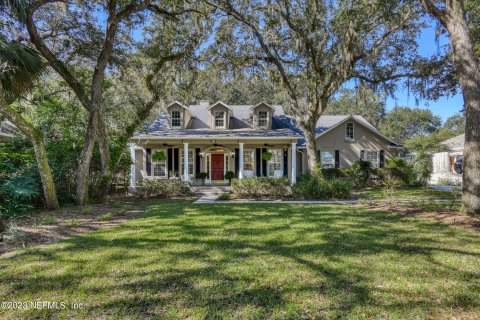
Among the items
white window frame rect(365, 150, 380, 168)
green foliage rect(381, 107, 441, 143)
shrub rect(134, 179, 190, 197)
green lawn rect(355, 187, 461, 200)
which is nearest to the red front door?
shrub rect(134, 179, 190, 197)

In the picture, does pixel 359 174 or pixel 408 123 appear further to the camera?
pixel 408 123

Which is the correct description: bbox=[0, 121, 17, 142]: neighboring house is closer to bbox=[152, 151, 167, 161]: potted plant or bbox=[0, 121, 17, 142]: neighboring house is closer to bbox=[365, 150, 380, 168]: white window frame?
bbox=[152, 151, 167, 161]: potted plant

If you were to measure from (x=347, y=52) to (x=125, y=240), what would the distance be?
1013cm

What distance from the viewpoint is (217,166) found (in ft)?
54.2

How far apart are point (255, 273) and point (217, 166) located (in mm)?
13316

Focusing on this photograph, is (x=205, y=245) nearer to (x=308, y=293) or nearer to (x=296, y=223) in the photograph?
(x=308, y=293)

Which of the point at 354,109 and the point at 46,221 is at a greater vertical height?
the point at 354,109

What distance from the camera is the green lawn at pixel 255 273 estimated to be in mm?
2574

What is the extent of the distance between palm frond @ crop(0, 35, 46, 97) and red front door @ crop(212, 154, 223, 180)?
10.6 metres

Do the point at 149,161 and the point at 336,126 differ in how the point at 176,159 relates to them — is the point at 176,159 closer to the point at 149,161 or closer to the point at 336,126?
the point at 149,161

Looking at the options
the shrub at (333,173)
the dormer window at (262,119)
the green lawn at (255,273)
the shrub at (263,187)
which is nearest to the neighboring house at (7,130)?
the green lawn at (255,273)

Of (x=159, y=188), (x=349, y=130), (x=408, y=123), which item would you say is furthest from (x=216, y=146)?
(x=408, y=123)

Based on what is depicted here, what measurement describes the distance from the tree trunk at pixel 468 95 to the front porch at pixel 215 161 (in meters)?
9.60

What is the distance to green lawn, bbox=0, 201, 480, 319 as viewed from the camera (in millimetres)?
2574
